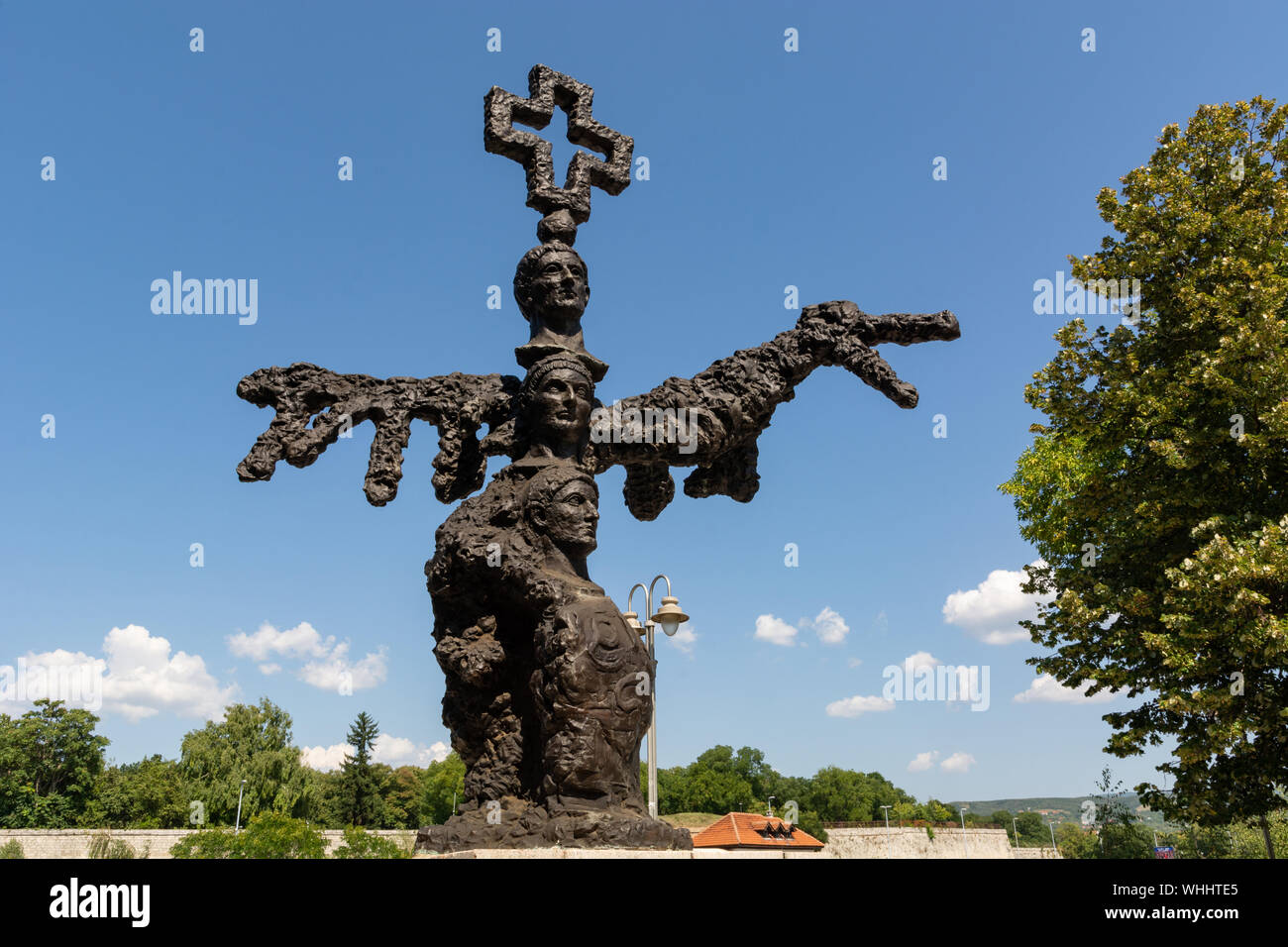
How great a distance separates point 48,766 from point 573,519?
42.5m

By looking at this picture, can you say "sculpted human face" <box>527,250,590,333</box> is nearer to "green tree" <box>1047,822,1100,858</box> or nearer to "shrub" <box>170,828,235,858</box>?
"shrub" <box>170,828,235,858</box>

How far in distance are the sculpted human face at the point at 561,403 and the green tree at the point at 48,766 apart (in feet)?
134

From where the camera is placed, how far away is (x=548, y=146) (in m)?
6.00

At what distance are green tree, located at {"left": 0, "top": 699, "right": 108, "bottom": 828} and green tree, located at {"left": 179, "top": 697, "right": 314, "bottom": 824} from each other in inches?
155

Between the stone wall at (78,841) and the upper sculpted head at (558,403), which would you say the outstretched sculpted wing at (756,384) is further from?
the stone wall at (78,841)

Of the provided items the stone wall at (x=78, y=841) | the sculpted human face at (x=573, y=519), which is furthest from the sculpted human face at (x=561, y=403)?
the stone wall at (x=78, y=841)

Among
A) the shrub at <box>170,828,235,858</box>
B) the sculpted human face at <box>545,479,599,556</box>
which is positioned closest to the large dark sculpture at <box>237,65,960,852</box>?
the sculpted human face at <box>545,479,599,556</box>

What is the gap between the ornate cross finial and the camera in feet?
19.3
